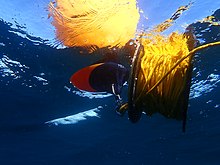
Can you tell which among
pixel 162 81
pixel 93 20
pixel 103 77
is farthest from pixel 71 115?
pixel 162 81

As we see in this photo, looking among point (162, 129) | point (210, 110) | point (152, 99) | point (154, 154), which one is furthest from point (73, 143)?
point (152, 99)

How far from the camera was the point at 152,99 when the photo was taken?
361 cm

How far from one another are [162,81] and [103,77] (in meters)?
0.99

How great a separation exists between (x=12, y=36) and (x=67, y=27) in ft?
19.4

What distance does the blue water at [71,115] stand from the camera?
10.2 meters

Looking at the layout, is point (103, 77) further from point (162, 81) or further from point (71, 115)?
point (71, 115)

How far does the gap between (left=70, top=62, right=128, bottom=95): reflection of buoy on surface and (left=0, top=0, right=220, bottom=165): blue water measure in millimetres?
4077

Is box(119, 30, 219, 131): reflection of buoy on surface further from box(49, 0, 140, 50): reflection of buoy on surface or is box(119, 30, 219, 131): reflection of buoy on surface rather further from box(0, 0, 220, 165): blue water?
box(0, 0, 220, 165): blue water

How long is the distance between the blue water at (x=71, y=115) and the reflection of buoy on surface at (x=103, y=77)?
408 cm

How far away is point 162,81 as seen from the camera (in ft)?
11.5

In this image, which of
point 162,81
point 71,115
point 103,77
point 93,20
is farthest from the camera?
point 71,115

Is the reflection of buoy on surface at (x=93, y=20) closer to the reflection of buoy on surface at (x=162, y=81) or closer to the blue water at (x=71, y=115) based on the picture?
the reflection of buoy on surface at (x=162, y=81)

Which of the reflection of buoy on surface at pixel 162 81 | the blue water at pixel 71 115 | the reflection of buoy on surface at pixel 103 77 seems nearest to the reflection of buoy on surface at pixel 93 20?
the reflection of buoy on surface at pixel 103 77

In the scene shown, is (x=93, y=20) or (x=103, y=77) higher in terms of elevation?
(x=93, y=20)
